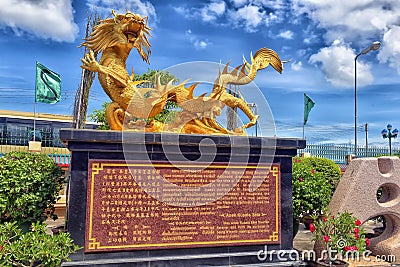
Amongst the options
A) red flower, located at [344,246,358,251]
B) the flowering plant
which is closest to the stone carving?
the flowering plant

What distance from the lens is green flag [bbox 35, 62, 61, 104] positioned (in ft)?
45.3

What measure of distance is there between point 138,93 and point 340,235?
348 cm

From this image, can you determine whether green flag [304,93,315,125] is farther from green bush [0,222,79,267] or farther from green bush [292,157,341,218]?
green bush [0,222,79,267]

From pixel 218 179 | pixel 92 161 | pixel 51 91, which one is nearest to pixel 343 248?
pixel 218 179

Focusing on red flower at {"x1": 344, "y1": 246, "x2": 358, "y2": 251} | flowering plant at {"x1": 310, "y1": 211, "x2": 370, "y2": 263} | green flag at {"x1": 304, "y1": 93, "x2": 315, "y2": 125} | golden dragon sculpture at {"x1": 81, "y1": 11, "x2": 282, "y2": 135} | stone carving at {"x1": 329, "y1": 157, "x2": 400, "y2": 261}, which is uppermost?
green flag at {"x1": 304, "y1": 93, "x2": 315, "y2": 125}

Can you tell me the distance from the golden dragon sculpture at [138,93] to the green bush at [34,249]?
1631 mm

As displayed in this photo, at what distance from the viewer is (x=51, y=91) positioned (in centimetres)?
1429

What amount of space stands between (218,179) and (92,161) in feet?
5.47

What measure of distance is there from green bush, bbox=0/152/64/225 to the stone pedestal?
2.98 ft

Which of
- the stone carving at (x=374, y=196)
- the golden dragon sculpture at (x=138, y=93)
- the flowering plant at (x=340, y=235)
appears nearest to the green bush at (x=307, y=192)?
the stone carving at (x=374, y=196)

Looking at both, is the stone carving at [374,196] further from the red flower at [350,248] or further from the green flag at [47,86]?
the green flag at [47,86]

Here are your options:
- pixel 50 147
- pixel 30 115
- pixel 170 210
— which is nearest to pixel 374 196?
pixel 170 210

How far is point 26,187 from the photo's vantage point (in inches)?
191

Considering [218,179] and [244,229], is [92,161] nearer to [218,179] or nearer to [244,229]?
[218,179]
